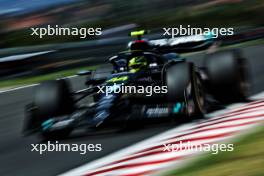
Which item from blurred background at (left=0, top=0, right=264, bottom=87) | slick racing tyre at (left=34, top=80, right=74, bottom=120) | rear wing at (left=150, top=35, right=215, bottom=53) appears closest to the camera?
slick racing tyre at (left=34, top=80, right=74, bottom=120)

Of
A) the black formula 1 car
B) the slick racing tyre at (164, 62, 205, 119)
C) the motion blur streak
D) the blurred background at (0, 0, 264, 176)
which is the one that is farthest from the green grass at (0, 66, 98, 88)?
the motion blur streak

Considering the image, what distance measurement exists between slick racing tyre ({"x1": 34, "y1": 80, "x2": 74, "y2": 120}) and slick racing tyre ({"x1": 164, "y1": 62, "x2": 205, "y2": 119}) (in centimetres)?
131

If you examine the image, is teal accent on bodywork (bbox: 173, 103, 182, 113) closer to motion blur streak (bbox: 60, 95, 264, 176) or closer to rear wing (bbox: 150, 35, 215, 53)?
motion blur streak (bbox: 60, 95, 264, 176)

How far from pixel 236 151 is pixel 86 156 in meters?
1.75

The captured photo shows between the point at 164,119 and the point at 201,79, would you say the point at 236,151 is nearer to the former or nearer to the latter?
the point at 164,119

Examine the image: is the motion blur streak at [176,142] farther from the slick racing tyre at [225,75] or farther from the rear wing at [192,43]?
the rear wing at [192,43]

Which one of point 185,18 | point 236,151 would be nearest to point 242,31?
point 185,18

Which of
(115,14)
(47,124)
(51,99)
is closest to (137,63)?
(51,99)

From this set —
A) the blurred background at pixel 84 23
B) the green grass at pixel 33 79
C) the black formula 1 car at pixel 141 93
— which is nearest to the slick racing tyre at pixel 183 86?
the black formula 1 car at pixel 141 93

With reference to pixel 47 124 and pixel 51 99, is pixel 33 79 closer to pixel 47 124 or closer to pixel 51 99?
pixel 51 99

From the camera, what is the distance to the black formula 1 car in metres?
6.67

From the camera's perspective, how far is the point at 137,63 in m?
7.71

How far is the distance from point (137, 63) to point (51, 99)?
4.10 feet

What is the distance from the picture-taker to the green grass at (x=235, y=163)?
12.8ft
